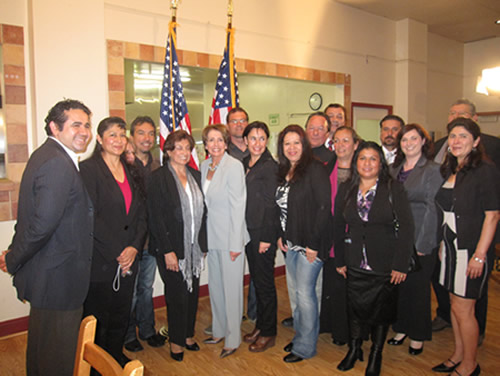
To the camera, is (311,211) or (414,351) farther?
(414,351)

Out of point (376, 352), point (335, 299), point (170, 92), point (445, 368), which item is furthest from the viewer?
point (170, 92)

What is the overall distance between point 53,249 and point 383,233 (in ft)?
6.21

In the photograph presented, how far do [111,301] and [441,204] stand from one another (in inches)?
87.4

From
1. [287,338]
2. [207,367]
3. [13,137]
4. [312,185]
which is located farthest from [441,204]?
[13,137]

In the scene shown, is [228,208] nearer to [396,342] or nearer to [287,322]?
[287,322]

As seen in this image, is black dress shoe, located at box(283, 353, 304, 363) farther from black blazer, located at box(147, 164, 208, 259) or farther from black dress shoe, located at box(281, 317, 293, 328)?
black blazer, located at box(147, 164, 208, 259)

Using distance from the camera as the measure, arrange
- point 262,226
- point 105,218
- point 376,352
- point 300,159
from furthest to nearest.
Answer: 1. point 262,226
2. point 300,159
3. point 376,352
4. point 105,218

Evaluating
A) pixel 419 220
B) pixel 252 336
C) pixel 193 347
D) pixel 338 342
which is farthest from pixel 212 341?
pixel 419 220

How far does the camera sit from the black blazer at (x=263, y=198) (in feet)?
9.11

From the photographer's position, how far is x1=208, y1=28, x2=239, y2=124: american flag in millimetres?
3971

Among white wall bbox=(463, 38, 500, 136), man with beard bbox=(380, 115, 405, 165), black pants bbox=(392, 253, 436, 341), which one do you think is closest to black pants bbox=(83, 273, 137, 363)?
black pants bbox=(392, 253, 436, 341)

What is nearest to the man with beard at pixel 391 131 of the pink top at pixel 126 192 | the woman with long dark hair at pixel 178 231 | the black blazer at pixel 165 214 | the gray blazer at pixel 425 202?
the gray blazer at pixel 425 202

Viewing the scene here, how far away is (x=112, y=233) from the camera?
229 centimetres

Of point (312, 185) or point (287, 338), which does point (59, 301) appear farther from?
point (287, 338)
